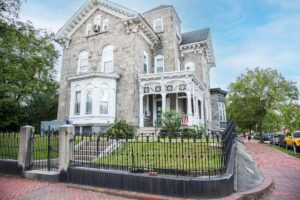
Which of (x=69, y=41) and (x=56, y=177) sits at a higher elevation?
(x=69, y=41)

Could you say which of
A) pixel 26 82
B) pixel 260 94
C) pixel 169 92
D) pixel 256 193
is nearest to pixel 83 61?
pixel 169 92

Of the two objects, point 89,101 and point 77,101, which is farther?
point 77,101

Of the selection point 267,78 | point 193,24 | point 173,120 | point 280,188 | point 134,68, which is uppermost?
point 193,24

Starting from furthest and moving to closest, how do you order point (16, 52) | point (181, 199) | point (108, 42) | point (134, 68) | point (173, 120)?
point (16, 52), point (108, 42), point (134, 68), point (173, 120), point (181, 199)

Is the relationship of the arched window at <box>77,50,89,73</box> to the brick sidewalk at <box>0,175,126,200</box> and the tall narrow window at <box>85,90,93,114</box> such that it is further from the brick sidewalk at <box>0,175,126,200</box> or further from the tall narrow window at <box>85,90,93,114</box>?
the brick sidewalk at <box>0,175,126,200</box>

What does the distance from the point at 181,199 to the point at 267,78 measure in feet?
104

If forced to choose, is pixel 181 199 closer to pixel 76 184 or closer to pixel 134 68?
pixel 76 184

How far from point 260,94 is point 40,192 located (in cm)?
3214

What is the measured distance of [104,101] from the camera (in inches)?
687

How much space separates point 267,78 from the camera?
3225 cm

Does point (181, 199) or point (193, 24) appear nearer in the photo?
point (181, 199)

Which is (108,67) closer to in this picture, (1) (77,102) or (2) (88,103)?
(2) (88,103)

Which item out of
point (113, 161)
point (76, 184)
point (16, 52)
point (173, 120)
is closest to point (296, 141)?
point (173, 120)

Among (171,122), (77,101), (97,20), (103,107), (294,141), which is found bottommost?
(294,141)
